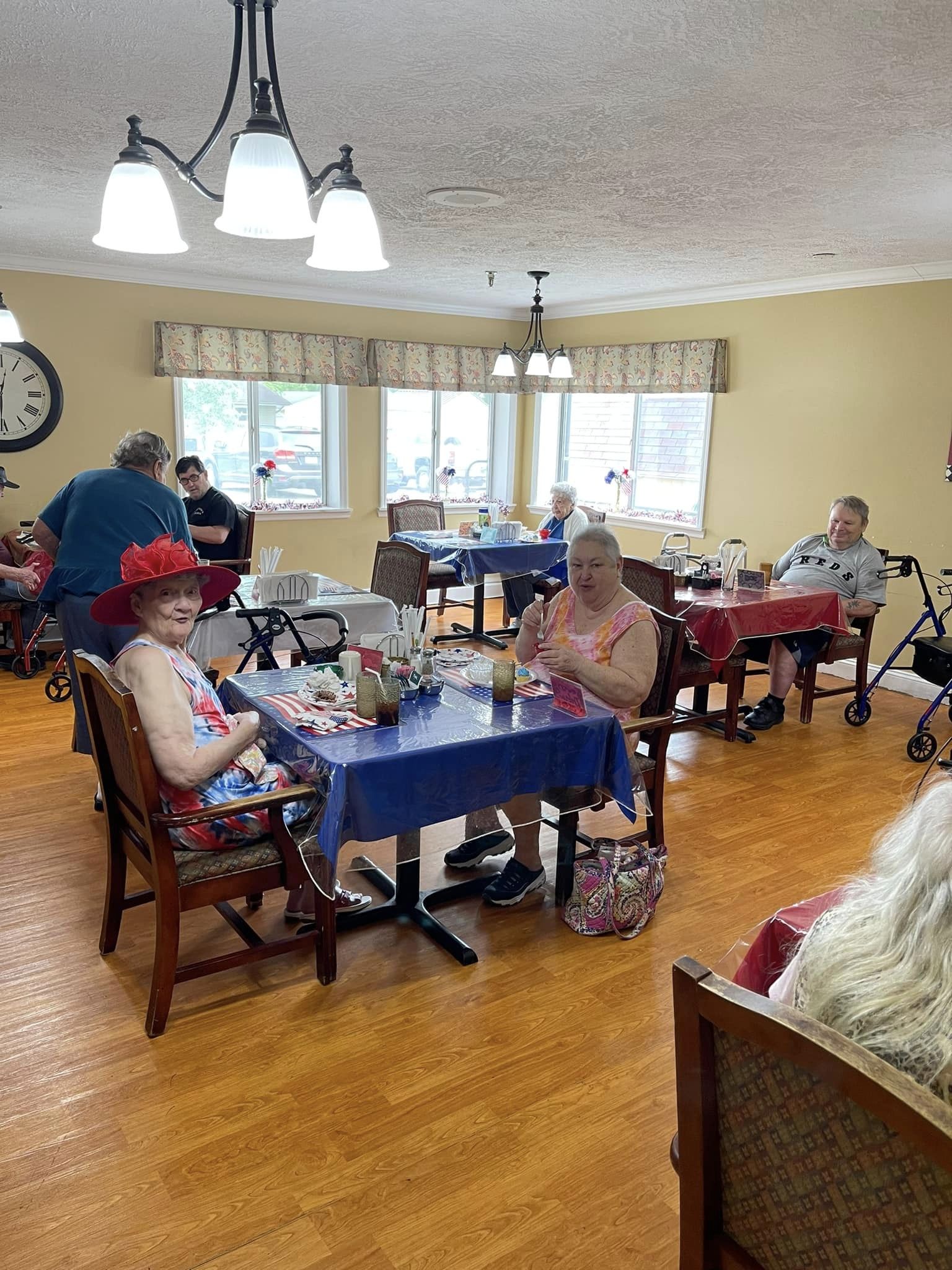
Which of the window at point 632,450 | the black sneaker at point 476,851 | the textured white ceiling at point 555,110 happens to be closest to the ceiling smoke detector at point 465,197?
the textured white ceiling at point 555,110

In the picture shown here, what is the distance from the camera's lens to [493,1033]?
2.42 metres

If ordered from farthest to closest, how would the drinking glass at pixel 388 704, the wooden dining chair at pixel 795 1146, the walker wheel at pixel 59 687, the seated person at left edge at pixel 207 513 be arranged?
the seated person at left edge at pixel 207 513, the walker wheel at pixel 59 687, the drinking glass at pixel 388 704, the wooden dining chair at pixel 795 1146

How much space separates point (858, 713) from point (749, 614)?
3.34 feet

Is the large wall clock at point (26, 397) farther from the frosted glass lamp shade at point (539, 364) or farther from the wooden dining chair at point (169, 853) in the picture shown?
the wooden dining chair at point (169, 853)

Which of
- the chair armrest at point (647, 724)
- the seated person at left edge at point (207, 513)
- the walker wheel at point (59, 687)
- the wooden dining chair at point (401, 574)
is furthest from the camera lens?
the seated person at left edge at point (207, 513)

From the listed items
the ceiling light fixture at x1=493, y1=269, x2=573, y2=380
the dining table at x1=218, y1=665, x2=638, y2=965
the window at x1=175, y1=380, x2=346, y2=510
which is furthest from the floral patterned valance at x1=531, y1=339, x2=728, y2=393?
the dining table at x1=218, y1=665, x2=638, y2=965

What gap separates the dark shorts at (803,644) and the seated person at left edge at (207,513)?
9.95 ft

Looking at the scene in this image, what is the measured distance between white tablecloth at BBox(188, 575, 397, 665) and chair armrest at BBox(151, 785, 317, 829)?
5.33 ft

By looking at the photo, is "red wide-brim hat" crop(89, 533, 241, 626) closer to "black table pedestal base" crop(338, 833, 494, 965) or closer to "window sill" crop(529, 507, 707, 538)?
"black table pedestal base" crop(338, 833, 494, 965)

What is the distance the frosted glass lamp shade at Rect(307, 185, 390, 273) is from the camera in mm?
1821

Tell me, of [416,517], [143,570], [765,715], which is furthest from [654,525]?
[143,570]

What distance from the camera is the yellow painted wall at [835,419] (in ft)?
17.9

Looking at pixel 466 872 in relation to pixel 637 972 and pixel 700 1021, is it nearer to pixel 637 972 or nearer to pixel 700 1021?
pixel 637 972

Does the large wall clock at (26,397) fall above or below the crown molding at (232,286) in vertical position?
below
